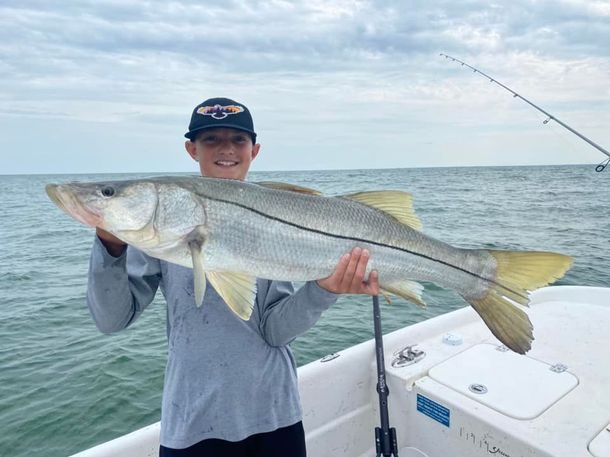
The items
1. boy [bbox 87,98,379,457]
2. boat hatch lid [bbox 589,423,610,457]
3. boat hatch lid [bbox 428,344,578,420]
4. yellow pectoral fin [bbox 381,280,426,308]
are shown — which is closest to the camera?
boy [bbox 87,98,379,457]

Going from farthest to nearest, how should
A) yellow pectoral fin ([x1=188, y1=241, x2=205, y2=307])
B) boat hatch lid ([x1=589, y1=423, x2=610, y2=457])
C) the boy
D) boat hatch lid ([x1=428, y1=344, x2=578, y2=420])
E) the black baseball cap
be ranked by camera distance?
boat hatch lid ([x1=428, y1=344, x2=578, y2=420])
boat hatch lid ([x1=589, y1=423, x2=610, y2=457])
the black baseball cap
the boy
yellow pectoral fin ([x1=188, y1=241, x2=205, y2=307])

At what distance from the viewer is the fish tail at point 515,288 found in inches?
94.5

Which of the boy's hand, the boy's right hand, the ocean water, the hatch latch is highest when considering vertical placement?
the boy's right hand

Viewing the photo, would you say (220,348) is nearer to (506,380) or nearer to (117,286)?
(117,286)

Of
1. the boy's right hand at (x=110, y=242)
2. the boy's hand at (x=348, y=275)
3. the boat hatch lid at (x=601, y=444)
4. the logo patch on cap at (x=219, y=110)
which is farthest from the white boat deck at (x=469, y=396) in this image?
the logo patch on cap at (x=219, y=110)

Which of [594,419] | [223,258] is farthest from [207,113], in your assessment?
[594,419]

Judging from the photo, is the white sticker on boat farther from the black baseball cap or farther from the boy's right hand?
the boy's right hand

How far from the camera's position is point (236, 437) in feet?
7.42

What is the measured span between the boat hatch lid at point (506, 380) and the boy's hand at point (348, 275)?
1640mm

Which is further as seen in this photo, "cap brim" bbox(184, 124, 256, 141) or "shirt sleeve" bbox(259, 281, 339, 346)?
"cap brim" bbox(184, 124, 256, 141)

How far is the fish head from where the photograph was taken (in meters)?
2.19

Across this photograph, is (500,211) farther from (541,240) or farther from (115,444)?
(115,444)

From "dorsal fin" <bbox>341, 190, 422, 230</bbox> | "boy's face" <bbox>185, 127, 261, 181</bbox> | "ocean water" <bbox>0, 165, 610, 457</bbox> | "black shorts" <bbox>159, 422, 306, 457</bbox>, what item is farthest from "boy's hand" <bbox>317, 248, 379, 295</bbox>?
"ocean water" <bbox>0, 165, 610, 457</bbox>

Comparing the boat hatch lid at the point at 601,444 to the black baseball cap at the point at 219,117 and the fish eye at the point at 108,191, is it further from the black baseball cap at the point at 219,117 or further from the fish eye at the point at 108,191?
the fish eye at the point at 108,191
